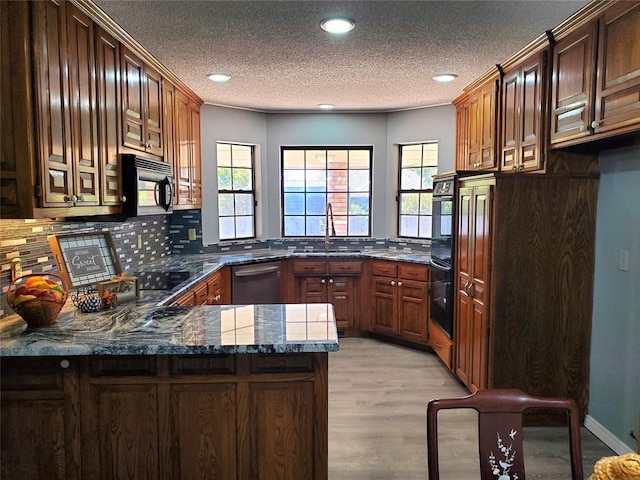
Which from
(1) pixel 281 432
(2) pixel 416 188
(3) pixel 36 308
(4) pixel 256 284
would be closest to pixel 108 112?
(3) pixel 36 308

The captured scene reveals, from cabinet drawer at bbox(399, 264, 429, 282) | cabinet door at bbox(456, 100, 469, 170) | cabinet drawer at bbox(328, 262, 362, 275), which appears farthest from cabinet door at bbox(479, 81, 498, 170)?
cabinet drawer at bbox(328, 262, 362, 275)

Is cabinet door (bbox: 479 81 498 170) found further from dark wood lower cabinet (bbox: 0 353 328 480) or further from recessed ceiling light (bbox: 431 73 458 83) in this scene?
dark wood lower cabinet (bbox: 0 353 328 480)

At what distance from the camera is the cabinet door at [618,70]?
193 centimetres

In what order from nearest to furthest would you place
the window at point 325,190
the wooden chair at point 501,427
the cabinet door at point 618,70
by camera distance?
the wooden chair at point 501,427
the cabinet door at point 618,70
the window at point 325,190

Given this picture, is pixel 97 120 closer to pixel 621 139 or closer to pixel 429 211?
pixel 621 139

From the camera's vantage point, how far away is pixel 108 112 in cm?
239

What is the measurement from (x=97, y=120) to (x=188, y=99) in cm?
186

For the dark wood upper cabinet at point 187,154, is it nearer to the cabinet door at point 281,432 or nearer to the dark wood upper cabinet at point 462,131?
the cabinet door at point 281,432

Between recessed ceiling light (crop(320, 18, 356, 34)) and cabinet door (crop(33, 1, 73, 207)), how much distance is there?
4.08ft

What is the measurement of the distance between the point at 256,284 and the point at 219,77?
188 centimetres

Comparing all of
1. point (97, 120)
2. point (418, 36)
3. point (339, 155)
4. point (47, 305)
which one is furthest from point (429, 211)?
point (47, 305)

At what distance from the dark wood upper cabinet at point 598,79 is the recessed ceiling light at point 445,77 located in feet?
3.04

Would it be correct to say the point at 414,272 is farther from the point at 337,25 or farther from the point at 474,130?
the point at 337,25

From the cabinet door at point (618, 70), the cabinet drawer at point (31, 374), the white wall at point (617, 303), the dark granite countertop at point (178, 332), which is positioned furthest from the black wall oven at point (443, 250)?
the cabinet drawer at point (31, 374)
